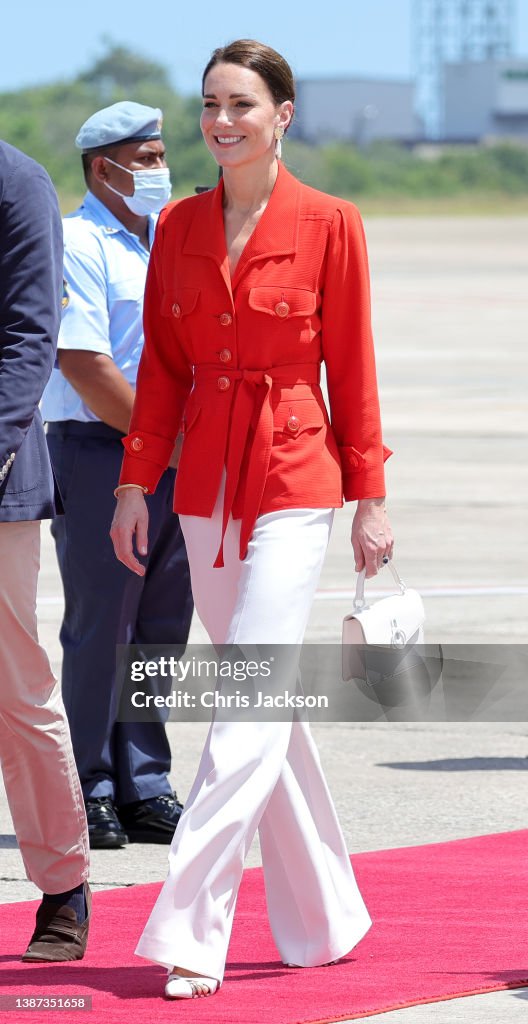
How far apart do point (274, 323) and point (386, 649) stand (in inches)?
29.0

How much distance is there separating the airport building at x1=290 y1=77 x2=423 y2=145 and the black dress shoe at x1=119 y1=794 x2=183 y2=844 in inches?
6010

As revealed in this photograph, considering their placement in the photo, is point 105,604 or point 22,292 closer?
point 22,292

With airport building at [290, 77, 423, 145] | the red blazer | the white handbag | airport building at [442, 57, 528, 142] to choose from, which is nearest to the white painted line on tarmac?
the white handbag

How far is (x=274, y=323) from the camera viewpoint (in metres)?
4.29

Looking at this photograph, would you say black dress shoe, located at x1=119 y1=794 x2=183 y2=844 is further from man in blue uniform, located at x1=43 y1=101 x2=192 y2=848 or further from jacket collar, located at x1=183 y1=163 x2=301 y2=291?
jacket collar, located at x1=183 y1=163 x2=301 y2=291

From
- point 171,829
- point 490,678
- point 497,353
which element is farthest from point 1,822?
point 497,353

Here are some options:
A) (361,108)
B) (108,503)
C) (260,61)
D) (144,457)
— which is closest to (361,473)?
(144,457)

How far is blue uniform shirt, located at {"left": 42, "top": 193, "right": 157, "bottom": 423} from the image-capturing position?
5820 mm

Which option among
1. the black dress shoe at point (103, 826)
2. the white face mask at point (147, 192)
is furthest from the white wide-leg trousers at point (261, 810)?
the white face mask at point (147, 192)

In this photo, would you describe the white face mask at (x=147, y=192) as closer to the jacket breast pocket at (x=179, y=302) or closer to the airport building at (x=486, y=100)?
the jacket breast pocket at (x=179, y=302)

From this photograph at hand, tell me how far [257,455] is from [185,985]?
1095mm

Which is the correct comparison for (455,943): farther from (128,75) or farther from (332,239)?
(128,75)

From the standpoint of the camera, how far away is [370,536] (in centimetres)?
439

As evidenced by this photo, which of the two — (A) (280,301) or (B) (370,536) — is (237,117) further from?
(B) (370,536)
